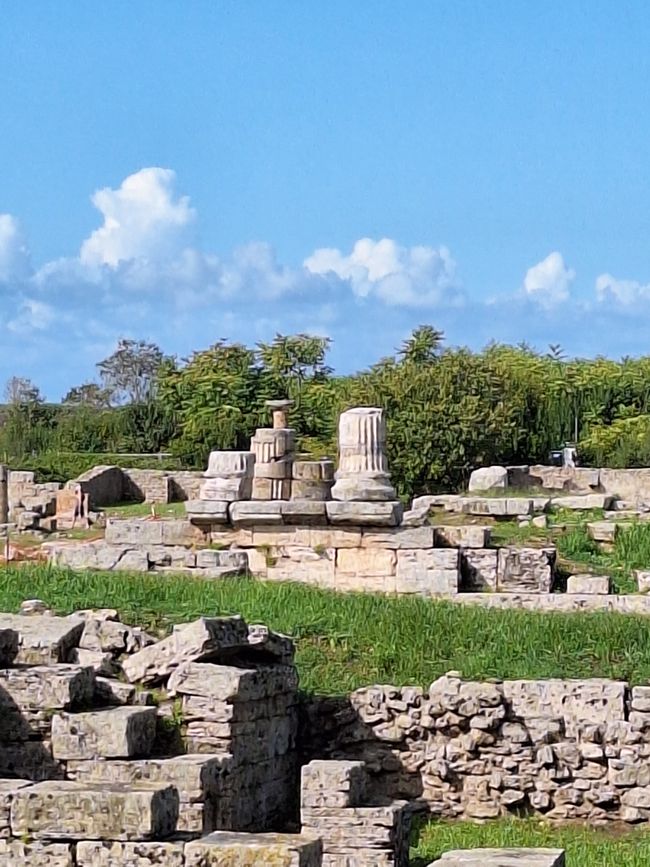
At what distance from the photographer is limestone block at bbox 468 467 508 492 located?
34188 mm

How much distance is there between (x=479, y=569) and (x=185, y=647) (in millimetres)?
7408

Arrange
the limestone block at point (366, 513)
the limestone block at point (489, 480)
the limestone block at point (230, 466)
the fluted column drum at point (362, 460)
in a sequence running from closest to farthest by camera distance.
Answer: the limestone block at point (366, 513)
the fluted column drum at point (362, 460)
the limestone block at point (230, 466)
the limestone block at point (489, 480)

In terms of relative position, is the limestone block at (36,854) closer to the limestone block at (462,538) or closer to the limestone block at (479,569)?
the limestone block at (479,569)

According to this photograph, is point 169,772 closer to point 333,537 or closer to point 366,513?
point 366,513

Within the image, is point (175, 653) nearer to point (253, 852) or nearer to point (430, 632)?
point (430, 632)

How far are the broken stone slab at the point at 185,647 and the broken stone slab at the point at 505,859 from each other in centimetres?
409

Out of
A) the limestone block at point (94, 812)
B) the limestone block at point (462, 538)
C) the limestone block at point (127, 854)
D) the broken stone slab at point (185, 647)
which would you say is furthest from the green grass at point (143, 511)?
the limestone block at point (127, 854)

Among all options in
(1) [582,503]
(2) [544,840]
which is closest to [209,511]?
(1) [582,503]

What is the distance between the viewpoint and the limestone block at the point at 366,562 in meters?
20.0

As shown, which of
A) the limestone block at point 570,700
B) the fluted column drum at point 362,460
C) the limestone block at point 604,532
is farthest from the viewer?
the limestone block at point 604,532

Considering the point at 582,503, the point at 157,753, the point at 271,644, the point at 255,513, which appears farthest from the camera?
the point at 582,503

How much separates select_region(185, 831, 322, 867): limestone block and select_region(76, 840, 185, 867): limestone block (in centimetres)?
13

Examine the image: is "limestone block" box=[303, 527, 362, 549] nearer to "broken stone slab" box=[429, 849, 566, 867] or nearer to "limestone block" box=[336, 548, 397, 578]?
"limestone block" box=[336, 548, 397, 578]

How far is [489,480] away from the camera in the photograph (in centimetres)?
3466
